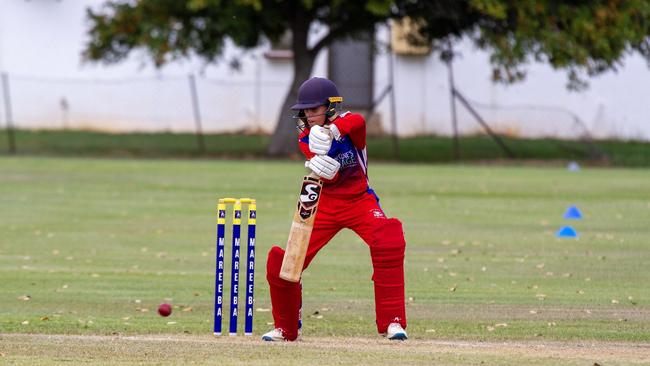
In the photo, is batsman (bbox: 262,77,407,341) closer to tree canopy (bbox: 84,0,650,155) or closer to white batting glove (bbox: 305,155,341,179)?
white batting glove (bbox: 305,155,341,179)

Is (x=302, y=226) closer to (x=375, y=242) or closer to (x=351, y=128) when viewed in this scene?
(x=375, y=242)

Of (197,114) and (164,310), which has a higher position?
(197,114)

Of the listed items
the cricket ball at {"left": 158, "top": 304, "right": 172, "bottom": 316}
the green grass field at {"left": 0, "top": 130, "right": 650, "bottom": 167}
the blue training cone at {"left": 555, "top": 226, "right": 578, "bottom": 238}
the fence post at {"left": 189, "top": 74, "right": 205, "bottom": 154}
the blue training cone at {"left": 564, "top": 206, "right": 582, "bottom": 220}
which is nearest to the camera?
the cricket ball at {"left": 158, "top": 304, "right": 172, "bottom": 316}

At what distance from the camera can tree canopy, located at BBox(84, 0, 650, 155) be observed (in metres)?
34.2

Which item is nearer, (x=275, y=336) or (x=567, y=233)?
(x=275, y=336)

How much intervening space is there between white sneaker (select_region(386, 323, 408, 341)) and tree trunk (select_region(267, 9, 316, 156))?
26.8 m

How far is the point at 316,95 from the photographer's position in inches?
375

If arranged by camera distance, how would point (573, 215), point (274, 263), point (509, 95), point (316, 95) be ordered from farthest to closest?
point (509, 95)
point (573, 215)
point (274, 263)
point (316, 95)

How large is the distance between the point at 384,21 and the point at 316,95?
89.9ft

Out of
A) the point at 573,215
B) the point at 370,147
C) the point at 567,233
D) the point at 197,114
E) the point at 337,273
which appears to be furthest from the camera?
the point at 370,147

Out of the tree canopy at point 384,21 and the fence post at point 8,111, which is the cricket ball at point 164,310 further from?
the fence post at point 8,111

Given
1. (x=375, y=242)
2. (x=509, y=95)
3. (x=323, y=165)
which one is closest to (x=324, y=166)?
(x=323, y=165)

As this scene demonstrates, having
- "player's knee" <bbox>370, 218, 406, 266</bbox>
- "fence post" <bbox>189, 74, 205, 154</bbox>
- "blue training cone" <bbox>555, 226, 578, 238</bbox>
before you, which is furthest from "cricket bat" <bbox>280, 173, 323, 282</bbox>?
"fence post" <bbox>189, 74, 205, 154</bbox>

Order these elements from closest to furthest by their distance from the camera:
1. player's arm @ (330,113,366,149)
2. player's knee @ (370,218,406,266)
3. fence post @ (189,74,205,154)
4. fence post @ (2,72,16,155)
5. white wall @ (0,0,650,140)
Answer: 1. player's arm @ (330,113,366,149)
2. player's knee @ (370,218,406,266)
3. fence post @ (2,72,16,155)
4. fence post @ (189,74,205,154)
5. white wall @ (0,0,650,140)
